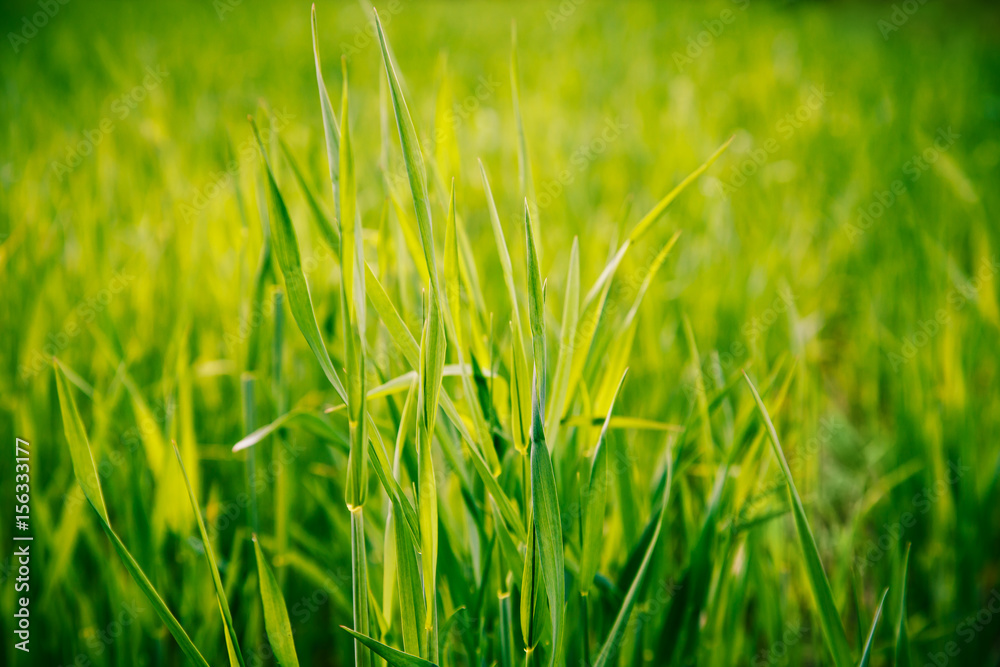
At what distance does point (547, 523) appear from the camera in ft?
1.10

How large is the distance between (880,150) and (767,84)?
0.86 meters

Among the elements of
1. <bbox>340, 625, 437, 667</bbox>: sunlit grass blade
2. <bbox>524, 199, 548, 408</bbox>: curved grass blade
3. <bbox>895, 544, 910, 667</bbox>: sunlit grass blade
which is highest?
<bbox>524, 199, 548, 408</bbox>: curved grass blade

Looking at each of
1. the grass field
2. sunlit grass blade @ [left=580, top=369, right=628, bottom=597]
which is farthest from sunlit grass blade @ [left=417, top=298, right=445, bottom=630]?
sunlit grass blade @ [left=580, top=369, right=628, bottom=597]

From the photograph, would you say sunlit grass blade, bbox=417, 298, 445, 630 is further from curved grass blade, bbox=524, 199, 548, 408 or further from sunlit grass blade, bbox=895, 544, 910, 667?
sunlit grass blade, bbox=895, 544, 910, 667

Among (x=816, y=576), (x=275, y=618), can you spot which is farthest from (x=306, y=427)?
(x=816, y=576)

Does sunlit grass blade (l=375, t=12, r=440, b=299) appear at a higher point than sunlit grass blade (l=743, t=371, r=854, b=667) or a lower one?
higher

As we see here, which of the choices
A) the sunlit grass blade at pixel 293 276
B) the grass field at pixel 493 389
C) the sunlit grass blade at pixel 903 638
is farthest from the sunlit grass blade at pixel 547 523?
the sunlit grass blade at pixel 903 638

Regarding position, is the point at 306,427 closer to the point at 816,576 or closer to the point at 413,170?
the point at 413,170

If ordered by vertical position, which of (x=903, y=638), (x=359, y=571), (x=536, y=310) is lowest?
(x=903, y=638)

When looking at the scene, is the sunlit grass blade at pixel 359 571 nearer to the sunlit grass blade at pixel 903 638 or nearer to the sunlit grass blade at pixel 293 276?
the sunlit grass blade at pixel 293 276

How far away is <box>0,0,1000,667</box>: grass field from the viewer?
1.20ft

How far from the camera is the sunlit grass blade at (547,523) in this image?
1.05 ft

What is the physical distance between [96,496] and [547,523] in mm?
267

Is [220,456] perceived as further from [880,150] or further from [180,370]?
[880,150]
